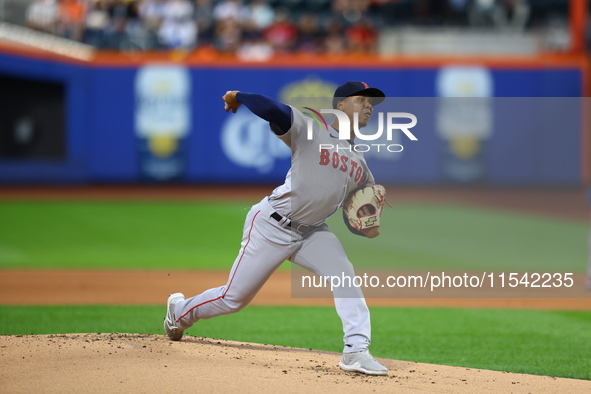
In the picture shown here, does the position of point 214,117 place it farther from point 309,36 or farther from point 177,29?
point 309,36

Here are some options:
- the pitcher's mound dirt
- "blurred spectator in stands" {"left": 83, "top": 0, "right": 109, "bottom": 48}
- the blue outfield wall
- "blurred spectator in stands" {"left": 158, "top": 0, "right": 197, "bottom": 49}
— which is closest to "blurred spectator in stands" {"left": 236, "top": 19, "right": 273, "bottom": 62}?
the blue outfield wall

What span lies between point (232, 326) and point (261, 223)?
7.31 ft

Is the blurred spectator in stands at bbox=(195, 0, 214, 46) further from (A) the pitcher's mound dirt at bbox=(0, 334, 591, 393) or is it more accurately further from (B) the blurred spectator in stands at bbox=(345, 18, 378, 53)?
(A) the pitcher's mound dirt at bbox=(0, 334, 591, 393)

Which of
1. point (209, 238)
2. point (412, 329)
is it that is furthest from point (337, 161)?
point (209, 238)

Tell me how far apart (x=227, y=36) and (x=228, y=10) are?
0.87 metres

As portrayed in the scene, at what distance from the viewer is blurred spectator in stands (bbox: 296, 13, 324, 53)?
21.5m

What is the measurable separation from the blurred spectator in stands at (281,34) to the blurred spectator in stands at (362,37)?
1492 millimetres

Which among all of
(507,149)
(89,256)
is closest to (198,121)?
(507,149)

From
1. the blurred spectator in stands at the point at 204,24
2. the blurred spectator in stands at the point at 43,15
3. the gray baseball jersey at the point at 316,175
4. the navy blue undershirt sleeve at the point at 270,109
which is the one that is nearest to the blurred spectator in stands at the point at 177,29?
the blurred spectator in stands at the point at 204,24

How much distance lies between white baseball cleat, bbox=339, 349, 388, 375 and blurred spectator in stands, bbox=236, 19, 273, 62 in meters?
17.3

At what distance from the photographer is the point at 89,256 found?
447 inches

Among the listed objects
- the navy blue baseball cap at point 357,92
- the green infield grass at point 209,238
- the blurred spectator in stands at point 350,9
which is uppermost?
the blurred spectator in stands at point 350,9

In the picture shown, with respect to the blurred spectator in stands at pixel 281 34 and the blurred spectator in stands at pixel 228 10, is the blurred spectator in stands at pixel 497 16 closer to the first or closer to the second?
the blurred spectator in stands at pixel 281 34

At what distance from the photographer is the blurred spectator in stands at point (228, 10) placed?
70.6ft
